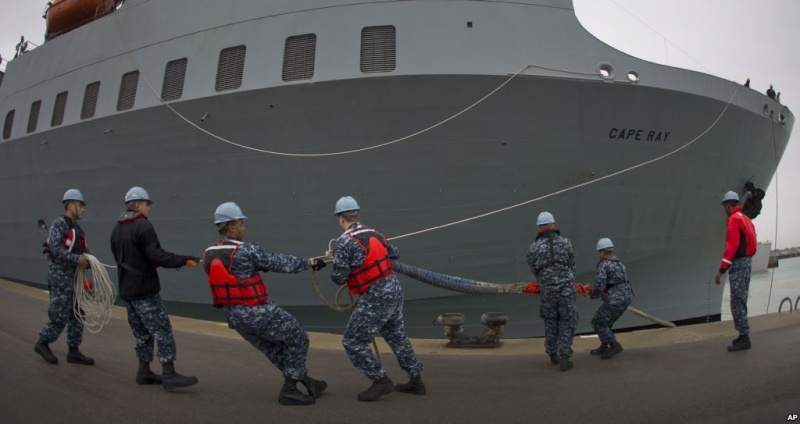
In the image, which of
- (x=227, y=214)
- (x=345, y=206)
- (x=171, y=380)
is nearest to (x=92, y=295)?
(x=171, y=380)

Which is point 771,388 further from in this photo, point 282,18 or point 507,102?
point 282,18

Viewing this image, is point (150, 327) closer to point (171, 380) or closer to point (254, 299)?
point (171, 380)

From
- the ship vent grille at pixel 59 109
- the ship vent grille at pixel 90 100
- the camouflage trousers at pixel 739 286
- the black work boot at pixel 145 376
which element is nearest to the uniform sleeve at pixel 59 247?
the black work boot at pixel 145 376

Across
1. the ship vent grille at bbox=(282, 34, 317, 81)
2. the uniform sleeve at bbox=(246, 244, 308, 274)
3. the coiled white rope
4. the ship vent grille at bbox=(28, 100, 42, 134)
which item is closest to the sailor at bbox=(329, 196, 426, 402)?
the uniform sleeve at bbox=(246, 244, 308, 274)

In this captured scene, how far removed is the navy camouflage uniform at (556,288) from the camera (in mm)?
4863

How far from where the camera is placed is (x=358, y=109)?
7621mm

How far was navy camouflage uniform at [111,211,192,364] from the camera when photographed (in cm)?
394

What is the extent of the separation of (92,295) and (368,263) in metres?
2.67

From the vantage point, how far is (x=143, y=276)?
13.0ft

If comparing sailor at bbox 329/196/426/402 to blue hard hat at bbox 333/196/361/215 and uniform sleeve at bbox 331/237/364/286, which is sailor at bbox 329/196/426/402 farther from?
blue hard hat at bbox 333/196/361/215

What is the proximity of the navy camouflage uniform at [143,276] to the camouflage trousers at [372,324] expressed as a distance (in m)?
1.37

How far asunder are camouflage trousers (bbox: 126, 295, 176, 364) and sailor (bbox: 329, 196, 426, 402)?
4.46 feet

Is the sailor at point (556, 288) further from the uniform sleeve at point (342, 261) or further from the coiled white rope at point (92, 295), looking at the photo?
the coiled white rope at point (92, 295)

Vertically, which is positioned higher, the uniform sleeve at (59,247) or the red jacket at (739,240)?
the red jacket at (739,240)
